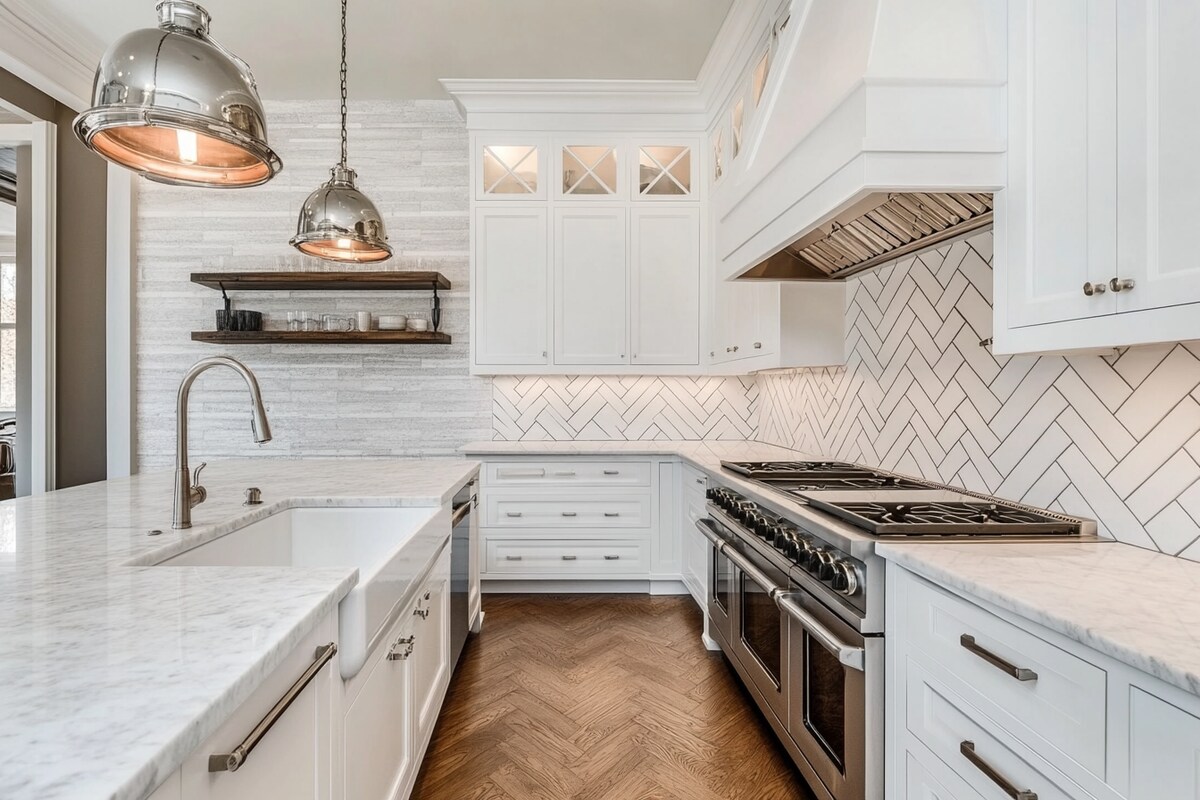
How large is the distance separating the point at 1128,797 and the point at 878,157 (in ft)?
4.20

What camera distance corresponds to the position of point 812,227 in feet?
5.88

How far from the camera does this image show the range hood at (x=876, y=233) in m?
1.73

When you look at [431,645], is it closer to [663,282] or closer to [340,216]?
[340,216]

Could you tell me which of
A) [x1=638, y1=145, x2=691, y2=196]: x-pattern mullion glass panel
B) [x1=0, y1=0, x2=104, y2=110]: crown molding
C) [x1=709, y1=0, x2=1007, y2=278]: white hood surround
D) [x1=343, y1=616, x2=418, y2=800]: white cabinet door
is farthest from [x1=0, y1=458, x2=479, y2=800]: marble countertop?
[x1=638, y1=145, x2=691, y2=196]: x-pattern mullion glass panel

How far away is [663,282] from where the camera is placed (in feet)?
13.0

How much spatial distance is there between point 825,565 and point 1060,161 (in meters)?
1.04

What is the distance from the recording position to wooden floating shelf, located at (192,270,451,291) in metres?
3.87

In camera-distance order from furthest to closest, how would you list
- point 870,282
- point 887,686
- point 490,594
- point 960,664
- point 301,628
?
1. point 490,594
2. point 870,282
3. point 887,686
4. point 960,664
5. point 301,628

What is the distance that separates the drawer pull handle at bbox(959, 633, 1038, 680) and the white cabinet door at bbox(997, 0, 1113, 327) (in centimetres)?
67

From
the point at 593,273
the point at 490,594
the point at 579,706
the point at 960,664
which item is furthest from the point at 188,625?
the point at 593,273

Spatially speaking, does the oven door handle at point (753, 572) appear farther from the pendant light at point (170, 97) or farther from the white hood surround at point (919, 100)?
the pendant light at point (170, 97)

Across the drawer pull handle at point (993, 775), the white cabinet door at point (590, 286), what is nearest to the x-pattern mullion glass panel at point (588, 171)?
the white cabinet door at point (590, 286)

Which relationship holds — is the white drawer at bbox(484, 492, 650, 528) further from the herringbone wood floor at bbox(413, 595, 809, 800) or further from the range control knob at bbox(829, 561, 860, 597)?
the range control knob at bbox(829, 561, 860, 597)

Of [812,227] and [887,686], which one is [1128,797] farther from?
[812,227]
